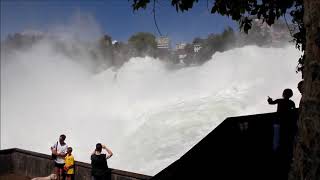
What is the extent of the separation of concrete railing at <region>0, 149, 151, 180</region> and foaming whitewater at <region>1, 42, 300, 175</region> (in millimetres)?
25171

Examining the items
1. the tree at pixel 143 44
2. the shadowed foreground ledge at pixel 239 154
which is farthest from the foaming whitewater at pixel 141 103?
the shadowed foreground ledge at pixel 239 154

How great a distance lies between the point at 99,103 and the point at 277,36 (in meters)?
67.9

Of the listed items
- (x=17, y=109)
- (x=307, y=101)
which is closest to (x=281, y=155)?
(x=307, y=101)

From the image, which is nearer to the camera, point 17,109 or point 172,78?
point 172,78

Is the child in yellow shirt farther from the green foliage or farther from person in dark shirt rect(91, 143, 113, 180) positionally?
the green foliage

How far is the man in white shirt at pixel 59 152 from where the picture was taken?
10164 millimetres

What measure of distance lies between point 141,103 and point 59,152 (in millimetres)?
56255

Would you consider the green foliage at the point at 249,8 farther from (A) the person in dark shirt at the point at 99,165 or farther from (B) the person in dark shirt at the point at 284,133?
(A) the person in dark shirt at the point at 99,165

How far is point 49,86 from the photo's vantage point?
327 ft

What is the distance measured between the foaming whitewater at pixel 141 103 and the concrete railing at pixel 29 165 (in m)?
25.2

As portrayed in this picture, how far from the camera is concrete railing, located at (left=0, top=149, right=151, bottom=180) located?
1067cm

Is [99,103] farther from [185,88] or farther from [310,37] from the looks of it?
[310,37]

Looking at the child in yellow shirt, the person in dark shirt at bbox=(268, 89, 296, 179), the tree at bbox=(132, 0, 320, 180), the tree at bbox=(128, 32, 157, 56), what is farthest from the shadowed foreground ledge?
the tree at bbox=(128, 32, 157, 56)

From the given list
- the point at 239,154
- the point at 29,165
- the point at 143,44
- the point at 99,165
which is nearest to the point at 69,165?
the point at 99,165
